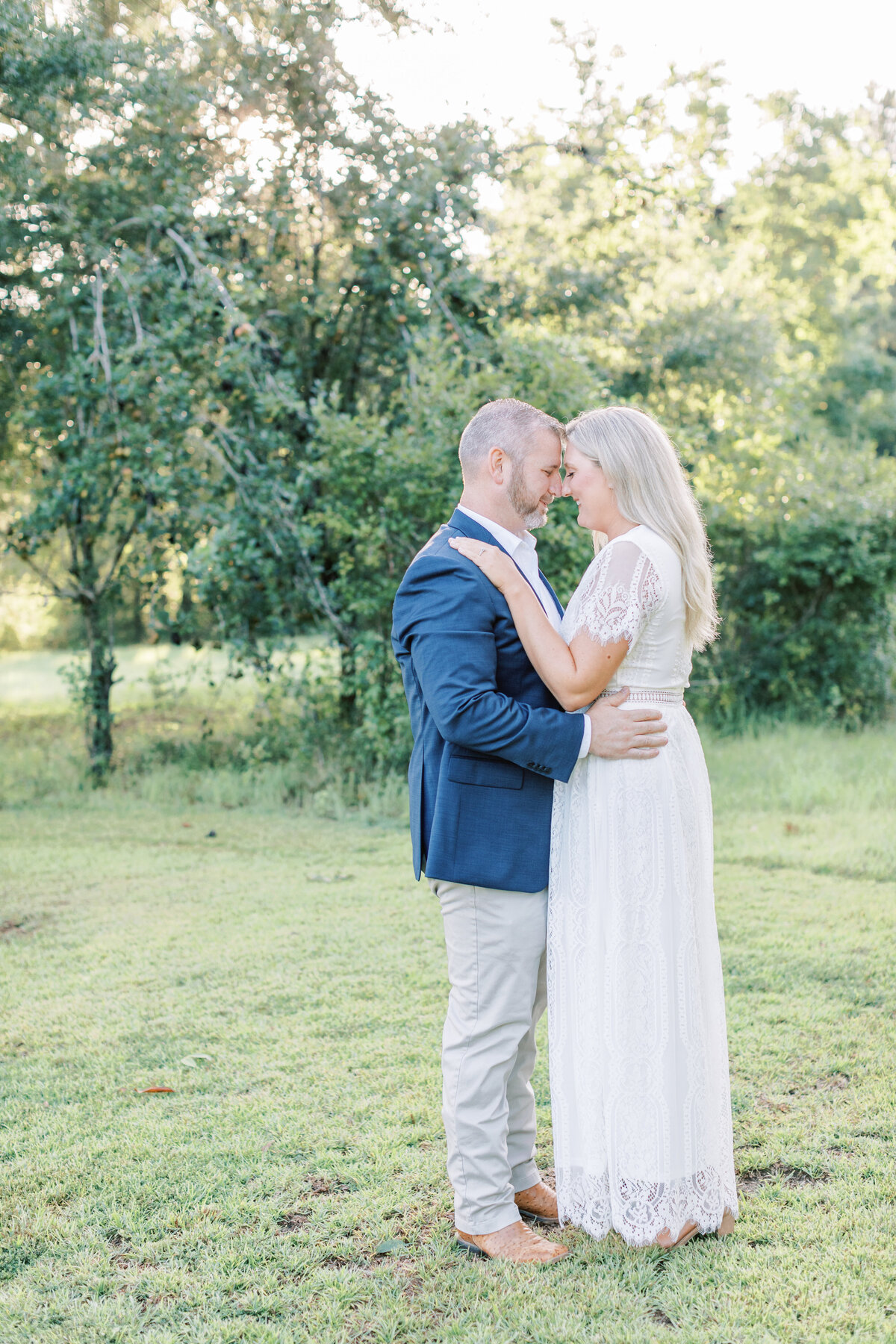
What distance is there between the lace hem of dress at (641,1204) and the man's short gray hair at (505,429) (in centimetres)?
194

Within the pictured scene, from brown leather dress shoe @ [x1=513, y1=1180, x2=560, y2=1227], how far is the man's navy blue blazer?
3.19 feet

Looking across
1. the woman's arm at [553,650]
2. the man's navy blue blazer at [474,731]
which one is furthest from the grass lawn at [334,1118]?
the woman's arm at [553,650]

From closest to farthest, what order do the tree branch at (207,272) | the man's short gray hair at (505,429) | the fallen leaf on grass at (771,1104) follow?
the man's short gray hair at (505,429)
the fallen leaf on grass at (771,1104)
the tree branch at (207,272)

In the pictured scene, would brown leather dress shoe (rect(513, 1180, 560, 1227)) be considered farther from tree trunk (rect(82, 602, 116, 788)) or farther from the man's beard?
tree trunk (rect(82, 602, 116, 788))

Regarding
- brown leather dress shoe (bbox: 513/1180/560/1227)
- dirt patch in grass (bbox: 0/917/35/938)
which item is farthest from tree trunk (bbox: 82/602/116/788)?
brown leather dress shoe (bbox: 513/1180/560/1227)

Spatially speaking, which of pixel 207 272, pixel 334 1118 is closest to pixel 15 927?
pixel 334 1118

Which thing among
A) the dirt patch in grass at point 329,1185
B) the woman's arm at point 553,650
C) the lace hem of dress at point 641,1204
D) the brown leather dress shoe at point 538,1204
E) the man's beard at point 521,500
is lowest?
the dirt patch in grass at point 329,1185

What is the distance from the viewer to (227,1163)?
3.48 metres

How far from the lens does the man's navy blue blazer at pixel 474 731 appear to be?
2.75m

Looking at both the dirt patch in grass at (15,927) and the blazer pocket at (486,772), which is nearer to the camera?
the blazer pocket at (486,772)

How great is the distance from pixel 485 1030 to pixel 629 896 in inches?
20.3

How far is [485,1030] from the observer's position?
2891 millimetres

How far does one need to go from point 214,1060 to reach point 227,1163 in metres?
0.84

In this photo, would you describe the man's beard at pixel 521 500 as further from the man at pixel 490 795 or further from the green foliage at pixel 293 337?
the green foliage at pixel 293 337
